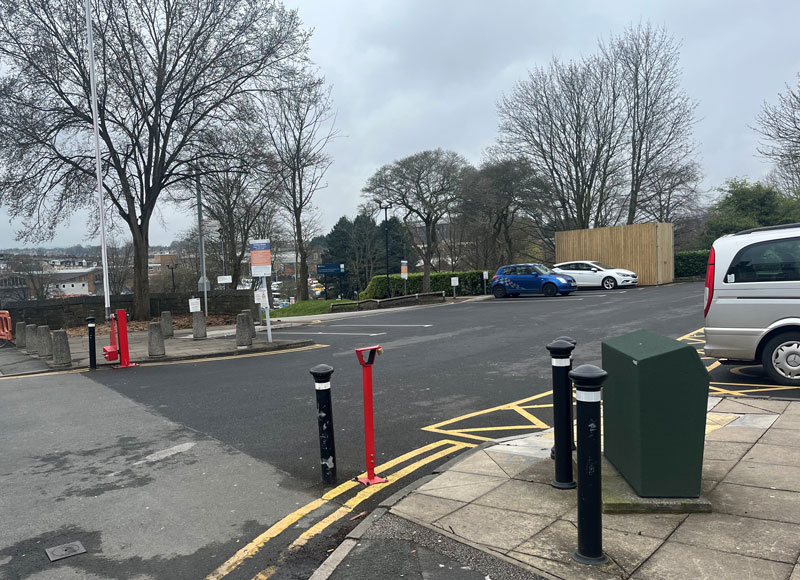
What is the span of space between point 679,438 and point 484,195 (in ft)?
101

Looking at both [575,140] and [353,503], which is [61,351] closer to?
[353,503]

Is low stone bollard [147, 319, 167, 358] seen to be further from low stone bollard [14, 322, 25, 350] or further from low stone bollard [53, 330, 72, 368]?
low stone bollard [14, 322, 25, 350]

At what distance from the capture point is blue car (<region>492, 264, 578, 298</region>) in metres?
27.0

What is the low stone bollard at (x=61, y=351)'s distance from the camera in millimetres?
12750

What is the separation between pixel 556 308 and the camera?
20516mm

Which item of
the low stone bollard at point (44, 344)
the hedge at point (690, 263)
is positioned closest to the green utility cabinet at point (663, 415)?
the low stone bollard at point (44, 344)

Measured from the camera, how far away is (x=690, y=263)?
34.2m

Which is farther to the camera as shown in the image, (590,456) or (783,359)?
(783,359)

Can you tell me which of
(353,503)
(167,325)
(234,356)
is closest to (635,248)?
(167,325)

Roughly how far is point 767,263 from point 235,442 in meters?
7.11

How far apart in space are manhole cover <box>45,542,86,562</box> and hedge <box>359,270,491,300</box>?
3210 centimetres

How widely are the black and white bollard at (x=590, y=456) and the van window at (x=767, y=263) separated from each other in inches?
220

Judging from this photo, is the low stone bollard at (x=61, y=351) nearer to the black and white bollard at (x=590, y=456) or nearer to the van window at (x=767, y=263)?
the black and white bollard at (x=590, y=456)

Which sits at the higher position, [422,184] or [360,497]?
[422,184]
